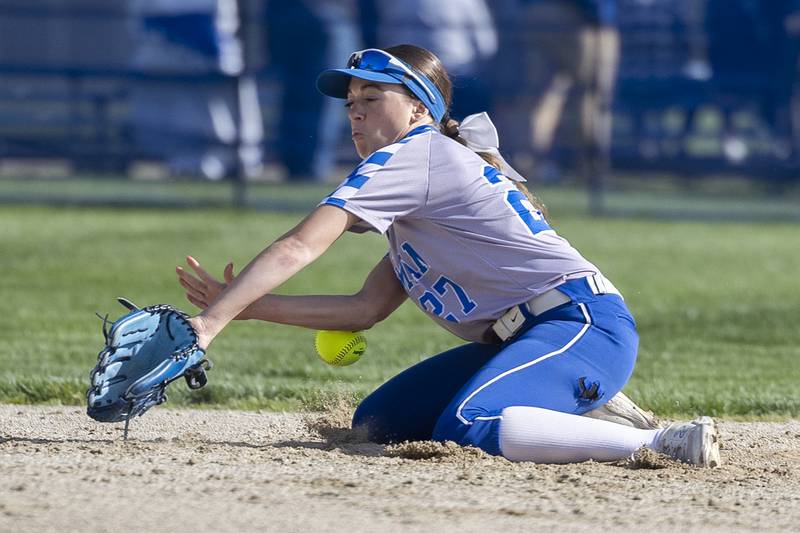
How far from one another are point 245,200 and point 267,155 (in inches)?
25.3

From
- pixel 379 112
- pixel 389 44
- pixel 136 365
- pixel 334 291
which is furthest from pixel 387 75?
pixel 389 44

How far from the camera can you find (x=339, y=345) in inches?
179

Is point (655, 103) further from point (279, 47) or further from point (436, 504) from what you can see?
point (436, 504)

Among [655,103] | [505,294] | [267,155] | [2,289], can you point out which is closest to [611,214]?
[655,103]

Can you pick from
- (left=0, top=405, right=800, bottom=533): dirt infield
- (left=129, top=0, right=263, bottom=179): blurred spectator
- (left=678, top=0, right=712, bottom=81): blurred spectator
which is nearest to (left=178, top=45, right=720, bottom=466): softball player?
(left=0, top=405, right=800, bottom=533): dirt infield

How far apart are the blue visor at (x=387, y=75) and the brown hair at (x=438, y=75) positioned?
0.12 ft

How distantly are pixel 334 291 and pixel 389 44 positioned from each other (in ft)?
20.7

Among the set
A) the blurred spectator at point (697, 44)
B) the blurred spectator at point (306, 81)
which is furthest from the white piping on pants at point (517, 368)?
the blurred spectator at point (697, 44)

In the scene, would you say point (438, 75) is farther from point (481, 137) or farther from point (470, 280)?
point (470, 280)

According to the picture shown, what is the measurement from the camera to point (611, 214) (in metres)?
14.8

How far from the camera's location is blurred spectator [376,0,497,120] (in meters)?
14.9

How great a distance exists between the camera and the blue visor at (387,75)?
4176 mm

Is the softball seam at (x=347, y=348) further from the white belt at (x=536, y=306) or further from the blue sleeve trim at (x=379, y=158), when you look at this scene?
the blue sleeve trim at (x=379, y=158)

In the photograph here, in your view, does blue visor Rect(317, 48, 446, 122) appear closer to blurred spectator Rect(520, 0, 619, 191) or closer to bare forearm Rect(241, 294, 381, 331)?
bare forearm Rect(241, 294, 381, 331)
